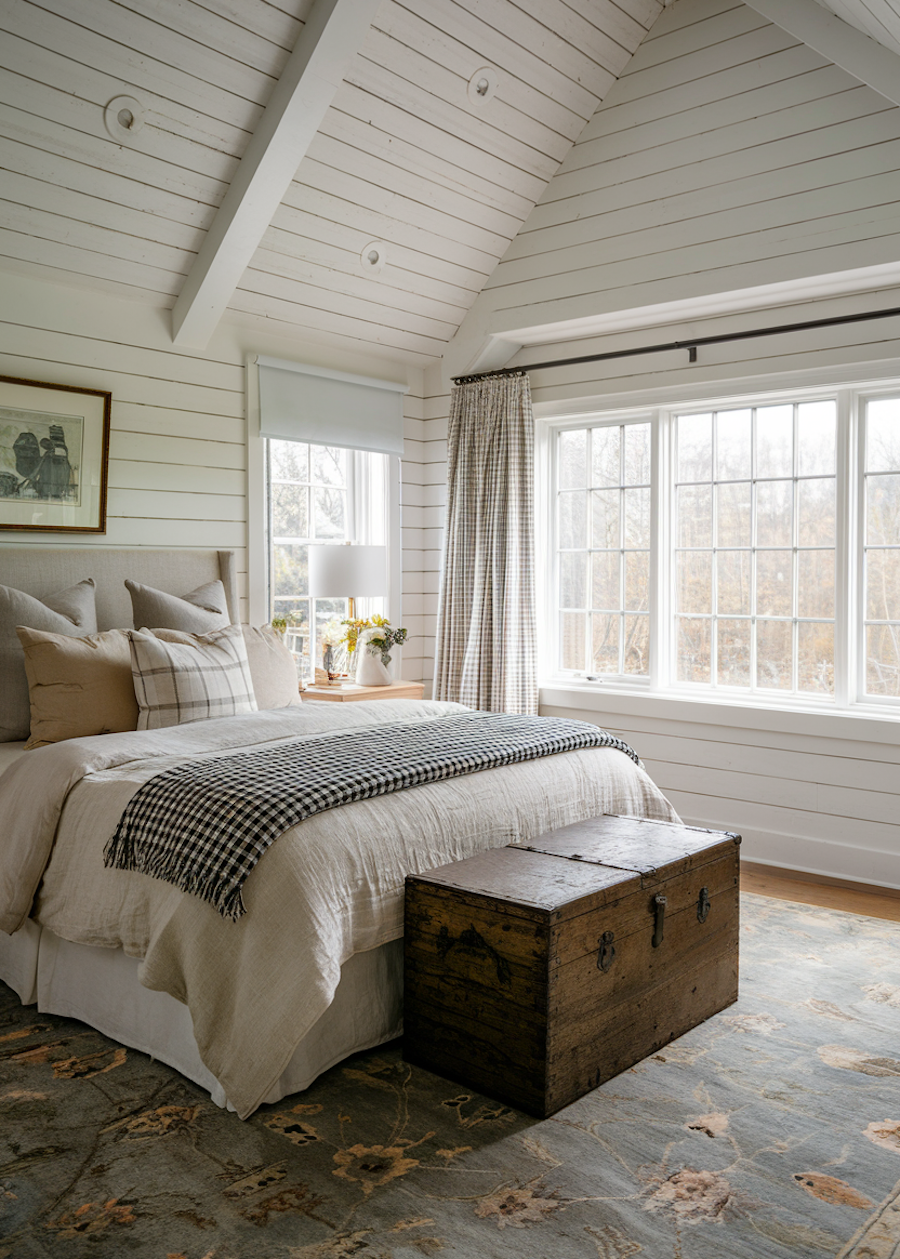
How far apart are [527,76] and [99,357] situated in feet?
6.72

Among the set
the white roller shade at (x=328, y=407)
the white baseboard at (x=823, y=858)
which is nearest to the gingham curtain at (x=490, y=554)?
the white roller shade at (x=328, y=407)

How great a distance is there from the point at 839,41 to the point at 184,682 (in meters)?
3.18

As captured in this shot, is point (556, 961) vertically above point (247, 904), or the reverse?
point (247, 904)

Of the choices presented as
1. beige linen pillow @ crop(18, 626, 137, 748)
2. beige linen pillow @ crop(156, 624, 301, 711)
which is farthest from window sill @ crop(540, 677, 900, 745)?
beige linen pillow @ crop(18, 626, 137, 748)

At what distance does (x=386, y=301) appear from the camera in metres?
4.64

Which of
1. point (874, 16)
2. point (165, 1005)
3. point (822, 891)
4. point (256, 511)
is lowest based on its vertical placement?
point (822, 891)

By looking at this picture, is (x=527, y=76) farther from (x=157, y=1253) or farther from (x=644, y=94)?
(x=157, y=1253)

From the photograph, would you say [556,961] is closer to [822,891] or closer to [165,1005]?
[165,1005]

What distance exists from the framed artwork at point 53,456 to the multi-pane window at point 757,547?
2.51 meters

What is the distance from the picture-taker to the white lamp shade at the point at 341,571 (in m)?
4.38

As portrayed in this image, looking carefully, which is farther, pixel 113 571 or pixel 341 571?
pixel 341 571

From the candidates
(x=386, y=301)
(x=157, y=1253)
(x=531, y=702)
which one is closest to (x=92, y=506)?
(x=386, y=301)

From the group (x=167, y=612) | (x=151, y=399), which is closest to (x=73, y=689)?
(x=167, y=612)

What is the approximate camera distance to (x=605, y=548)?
4.74 metres
